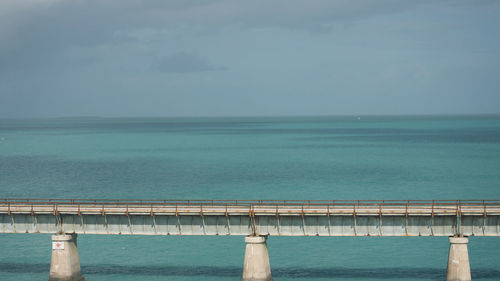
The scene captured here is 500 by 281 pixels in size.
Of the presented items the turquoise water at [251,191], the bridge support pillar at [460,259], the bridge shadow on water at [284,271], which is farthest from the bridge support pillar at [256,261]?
the bridge support pillar at [460,259]

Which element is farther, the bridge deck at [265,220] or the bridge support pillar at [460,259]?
the bridge deck at [265,220]

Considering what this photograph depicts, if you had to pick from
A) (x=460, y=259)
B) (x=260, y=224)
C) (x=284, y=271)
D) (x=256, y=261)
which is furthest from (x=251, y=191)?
(x=460, y=259)

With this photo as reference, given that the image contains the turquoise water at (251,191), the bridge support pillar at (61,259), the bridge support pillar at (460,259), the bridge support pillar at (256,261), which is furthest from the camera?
the turquoise water at (251,191)

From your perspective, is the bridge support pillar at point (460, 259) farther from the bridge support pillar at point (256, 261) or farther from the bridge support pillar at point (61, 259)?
the bridge support pillar at point (61, 259)

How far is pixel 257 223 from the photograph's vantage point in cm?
5134

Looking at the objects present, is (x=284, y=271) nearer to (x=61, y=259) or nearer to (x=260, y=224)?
(x=260, y=224)

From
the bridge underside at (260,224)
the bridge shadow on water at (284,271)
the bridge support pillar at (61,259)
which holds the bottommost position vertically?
the bridge shadow on water at (284,271)

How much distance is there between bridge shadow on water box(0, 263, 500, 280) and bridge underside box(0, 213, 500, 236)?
20.0 ft

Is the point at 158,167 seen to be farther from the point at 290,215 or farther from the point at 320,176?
the point at 290,215

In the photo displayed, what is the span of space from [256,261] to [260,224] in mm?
3281

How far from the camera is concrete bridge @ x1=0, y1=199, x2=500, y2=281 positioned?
49.9 meters

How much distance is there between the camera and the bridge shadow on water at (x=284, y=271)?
182 ft

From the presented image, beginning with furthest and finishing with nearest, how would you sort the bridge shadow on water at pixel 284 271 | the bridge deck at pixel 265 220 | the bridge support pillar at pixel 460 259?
the bridge shadow on water at pixel 284 271 → the bridge deck at pixel 265 220 → the bridge support pillar at pixel 460 259

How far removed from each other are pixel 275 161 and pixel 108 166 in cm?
4534
